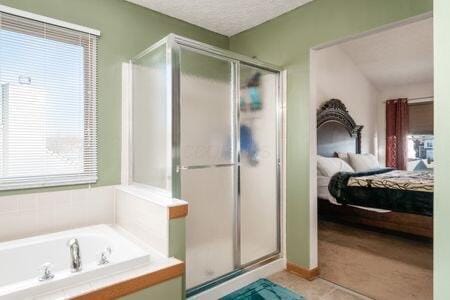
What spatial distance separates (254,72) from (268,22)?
2.17 ft

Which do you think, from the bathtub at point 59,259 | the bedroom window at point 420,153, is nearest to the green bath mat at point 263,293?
the bathtub at point 59,259

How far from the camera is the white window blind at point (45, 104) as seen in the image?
1902mm

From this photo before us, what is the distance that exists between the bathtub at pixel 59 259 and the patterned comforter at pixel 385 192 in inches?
120

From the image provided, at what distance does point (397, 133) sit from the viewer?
20.1 ft

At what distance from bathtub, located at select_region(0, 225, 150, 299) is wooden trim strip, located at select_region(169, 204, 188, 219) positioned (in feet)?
0.84

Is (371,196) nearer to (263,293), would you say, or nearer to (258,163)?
(258,163)

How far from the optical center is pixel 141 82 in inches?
90.3

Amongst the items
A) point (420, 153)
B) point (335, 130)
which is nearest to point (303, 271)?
point (335, 130)

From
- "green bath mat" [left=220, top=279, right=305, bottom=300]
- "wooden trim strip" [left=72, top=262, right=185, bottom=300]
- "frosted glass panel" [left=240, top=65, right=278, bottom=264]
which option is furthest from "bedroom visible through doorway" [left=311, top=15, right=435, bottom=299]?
"wooden trim strip" [left=72, top=262, right=185, bottom=300]

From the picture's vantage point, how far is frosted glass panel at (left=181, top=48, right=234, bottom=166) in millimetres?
2074

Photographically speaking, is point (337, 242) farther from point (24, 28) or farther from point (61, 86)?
point (24, 28)

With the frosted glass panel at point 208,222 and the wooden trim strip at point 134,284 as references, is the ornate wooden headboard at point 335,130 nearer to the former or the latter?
the frosted glass panel at point 208,222

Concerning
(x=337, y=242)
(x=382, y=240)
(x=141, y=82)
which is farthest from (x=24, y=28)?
(x=382, y=240)

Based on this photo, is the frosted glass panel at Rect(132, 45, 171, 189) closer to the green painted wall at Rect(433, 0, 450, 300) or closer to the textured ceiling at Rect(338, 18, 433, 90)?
the green painted wall at Rect(433, 0, 450, 300)
